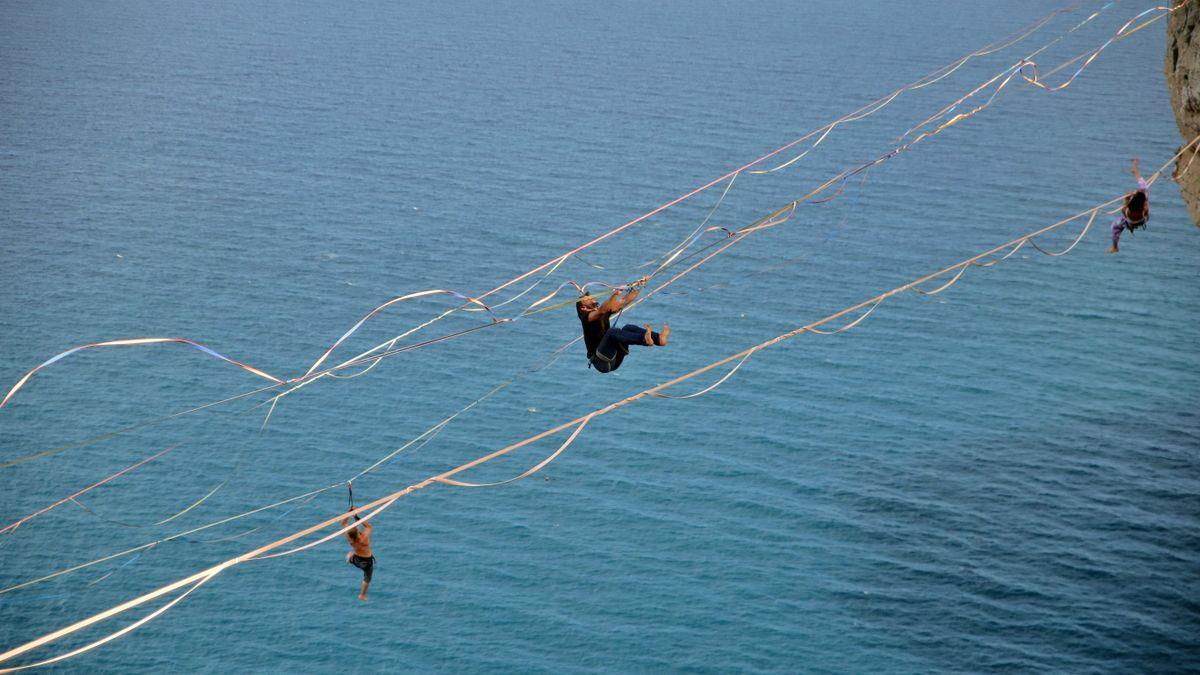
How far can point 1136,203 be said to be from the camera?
1011 inches

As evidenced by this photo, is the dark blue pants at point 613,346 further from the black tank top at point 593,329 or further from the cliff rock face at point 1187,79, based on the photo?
the cliff rock face at point 1187,79

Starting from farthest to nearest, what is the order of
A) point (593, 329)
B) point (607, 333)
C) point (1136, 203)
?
point (1136, 203), point (593, 329), point (607, 333)

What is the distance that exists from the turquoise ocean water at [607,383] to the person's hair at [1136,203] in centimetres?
1177

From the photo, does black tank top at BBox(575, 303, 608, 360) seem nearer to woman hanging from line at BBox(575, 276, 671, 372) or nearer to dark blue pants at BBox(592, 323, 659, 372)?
woman hanging from line at BBox(575, 276, 671, 372)

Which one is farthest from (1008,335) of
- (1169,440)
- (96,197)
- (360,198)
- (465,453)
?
(96,197)

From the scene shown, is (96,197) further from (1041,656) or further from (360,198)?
(1041,656)

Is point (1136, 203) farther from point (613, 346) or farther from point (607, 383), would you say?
point (607, 383)

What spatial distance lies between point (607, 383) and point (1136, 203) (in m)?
21.0

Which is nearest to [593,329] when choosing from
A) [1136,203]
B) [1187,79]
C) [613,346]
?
[613,346]

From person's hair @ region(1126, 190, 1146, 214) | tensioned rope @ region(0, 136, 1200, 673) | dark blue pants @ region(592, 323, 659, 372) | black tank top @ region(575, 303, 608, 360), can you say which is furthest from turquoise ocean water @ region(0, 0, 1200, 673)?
black tank top @ region(575, 303, 608, 360)

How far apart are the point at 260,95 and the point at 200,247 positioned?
895 inches

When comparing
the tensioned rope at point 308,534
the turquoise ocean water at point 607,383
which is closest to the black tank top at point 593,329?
the tensioned rope at point 308,534

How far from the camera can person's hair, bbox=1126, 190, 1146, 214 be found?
83.7 feet

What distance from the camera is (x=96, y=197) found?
2237 inches
